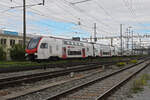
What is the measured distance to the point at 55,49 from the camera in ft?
77.9

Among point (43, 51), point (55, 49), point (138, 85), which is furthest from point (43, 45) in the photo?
→ point (138, 85)

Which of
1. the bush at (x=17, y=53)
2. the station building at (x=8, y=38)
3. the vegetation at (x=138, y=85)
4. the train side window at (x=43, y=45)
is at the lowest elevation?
the vegetation at (x=138, y=85)

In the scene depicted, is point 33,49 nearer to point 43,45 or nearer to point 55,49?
point 43,45

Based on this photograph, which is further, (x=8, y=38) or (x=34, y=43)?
(x=8, y=38)

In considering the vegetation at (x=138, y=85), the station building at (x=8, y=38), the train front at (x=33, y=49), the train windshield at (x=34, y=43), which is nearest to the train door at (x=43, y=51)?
the train front at (x=33, y=49)

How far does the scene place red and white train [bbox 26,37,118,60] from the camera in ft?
70.5

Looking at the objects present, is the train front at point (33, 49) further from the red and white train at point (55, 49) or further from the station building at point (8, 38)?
the station building at point (8, 38)

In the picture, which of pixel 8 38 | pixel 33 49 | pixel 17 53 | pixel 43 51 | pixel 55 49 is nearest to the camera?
pixel 33 49

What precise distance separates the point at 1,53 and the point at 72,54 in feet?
46.4

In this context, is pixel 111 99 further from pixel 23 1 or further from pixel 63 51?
pixel 23 1

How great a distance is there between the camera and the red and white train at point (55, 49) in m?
21.5

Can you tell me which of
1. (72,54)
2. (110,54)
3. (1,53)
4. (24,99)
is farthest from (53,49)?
(110,54)

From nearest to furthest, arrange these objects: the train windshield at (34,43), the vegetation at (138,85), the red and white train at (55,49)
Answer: the vegetation at (138,85) → the red and white train at (55,49) → the train windshield at (34,43)

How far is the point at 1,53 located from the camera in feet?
110
